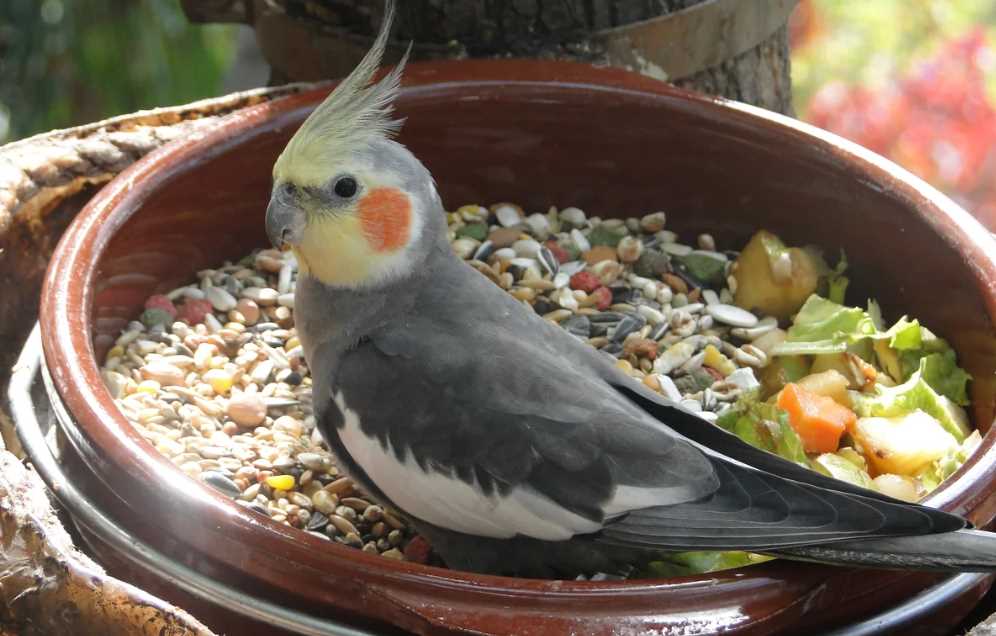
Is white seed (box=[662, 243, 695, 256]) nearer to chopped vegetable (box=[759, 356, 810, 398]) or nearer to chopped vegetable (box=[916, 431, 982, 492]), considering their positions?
chopped vegetable (box=[759, 356, 810, 398])

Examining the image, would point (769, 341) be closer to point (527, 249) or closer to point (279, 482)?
point (527, 249)

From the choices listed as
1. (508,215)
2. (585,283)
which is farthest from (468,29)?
(585,283)

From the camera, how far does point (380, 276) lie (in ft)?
4.84

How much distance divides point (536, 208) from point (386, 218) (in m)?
0.61

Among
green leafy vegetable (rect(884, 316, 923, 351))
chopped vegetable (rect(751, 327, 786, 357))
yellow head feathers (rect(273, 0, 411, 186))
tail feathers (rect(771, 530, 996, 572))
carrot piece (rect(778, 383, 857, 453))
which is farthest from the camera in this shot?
chopped vegetable (rect(751, 327, 786, 357))

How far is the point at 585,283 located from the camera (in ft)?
6.09

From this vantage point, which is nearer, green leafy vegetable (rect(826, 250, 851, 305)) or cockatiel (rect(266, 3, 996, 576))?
cockatiel (rect(266, 3, 996, 576))

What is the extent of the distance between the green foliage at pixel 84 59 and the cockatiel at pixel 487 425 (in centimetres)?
171

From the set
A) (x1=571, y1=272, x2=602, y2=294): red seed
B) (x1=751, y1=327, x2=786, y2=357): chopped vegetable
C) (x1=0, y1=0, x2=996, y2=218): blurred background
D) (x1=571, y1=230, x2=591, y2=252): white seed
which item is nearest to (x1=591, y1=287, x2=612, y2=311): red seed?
(x1=571, y1=272, x2=602, y2=294): red seed

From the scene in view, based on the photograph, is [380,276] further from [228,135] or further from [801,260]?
[801,260]

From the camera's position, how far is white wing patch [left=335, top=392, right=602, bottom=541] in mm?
1262

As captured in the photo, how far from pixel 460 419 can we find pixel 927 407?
681mm

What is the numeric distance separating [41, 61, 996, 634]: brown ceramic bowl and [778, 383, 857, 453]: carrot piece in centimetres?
21

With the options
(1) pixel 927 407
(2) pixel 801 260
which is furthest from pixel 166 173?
(1) pixel 927 407
